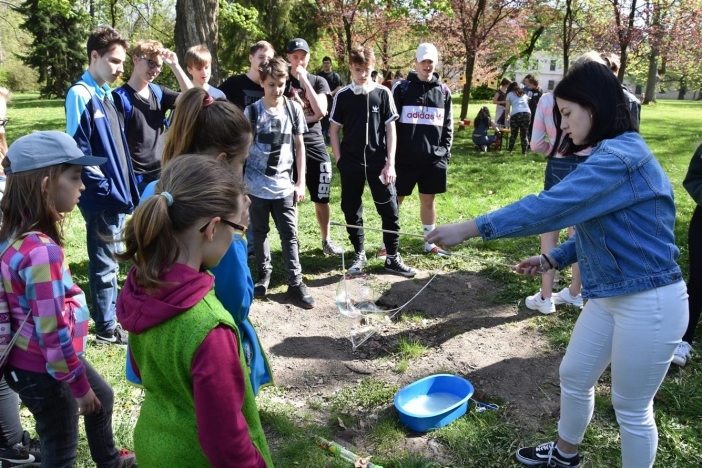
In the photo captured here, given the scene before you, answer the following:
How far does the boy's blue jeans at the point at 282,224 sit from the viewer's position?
4.56m

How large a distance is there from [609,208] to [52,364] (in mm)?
2182

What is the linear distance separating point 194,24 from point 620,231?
23.8ft

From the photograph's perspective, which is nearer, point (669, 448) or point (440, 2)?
point (669, 448)

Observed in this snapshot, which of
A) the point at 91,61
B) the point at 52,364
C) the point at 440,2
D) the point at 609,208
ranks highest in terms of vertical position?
the point at 440,2

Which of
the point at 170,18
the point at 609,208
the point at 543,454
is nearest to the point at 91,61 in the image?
the point at 609,208

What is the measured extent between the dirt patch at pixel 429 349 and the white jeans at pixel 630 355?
0.76m

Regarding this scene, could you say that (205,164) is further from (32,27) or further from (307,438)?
(32,27)

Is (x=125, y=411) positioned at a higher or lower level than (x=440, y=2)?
lower

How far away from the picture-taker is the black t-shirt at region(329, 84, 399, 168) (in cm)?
510

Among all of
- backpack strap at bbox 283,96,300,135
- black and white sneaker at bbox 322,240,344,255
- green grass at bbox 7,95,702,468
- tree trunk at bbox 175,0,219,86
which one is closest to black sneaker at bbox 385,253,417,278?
green grass at bbox 7,95,702,468

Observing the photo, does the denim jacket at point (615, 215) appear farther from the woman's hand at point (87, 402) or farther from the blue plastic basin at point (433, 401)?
the woman's hand at point (87, 402)

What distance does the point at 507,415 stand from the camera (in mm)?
3230

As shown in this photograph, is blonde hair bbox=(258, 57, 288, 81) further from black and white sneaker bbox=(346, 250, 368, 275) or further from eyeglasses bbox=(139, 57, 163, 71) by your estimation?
black and white sneaker bbox=(346, 250, 368, 275)

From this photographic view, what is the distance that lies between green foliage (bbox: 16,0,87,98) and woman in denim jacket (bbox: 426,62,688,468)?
1424 inches
